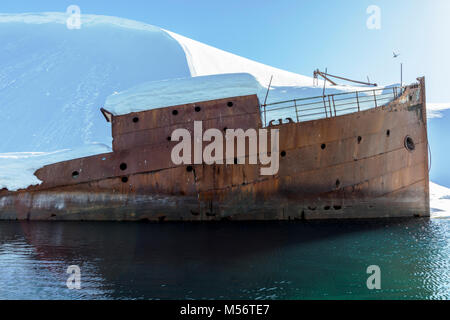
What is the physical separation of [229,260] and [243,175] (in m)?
3.67

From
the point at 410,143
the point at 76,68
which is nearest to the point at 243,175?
the point at 410,143

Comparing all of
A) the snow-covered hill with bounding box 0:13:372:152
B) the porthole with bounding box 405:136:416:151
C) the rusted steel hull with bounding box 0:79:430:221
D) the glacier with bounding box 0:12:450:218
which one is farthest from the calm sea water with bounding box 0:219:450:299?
the snow-covered hill with bounding box 0:13:372:152

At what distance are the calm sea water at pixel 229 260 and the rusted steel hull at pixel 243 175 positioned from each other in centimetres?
62

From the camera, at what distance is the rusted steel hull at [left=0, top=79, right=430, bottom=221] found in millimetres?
8648

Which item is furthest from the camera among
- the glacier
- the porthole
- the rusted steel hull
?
the glacier

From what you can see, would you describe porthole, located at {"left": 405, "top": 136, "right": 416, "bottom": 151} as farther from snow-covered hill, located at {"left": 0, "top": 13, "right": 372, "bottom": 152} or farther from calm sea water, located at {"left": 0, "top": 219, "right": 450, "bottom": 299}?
snow-covered hill, located at {"left": 0, "top": 13, "right": 372, "bottom": 152}

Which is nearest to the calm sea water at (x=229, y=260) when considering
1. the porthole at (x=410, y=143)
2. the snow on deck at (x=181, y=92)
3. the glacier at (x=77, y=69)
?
the porthole at (x=410, y=143)

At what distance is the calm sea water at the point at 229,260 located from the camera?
3.95 metres

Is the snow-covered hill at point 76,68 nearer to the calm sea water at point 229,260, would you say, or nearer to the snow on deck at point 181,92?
the snow on deck at point 181,92

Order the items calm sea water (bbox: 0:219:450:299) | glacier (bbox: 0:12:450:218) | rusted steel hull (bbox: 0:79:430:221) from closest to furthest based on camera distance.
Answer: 1. calm sea water (bbox: 0:219:450:299)
2. rusted steel hull (bbox: 0:79:430:221)
3. glacier (bbox: 0:12:450:218)

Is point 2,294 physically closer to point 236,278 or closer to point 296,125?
point 236,278

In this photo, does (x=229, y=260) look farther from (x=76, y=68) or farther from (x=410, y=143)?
(x=76, y=68)

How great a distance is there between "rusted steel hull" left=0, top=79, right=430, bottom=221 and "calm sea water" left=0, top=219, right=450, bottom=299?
2.04 ft
